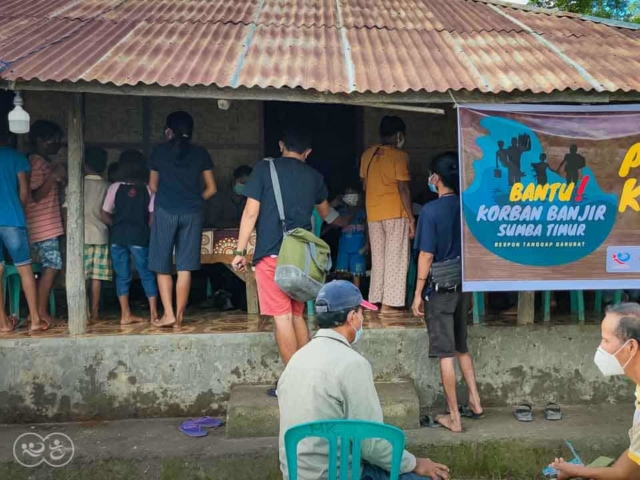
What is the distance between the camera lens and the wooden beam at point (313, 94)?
16.4ft

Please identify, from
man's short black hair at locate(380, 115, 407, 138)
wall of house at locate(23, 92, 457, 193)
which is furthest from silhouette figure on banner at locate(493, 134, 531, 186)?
wall of house at locate(23, 92, 457, 193)

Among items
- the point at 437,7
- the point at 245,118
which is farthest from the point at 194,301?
the point at 437,7

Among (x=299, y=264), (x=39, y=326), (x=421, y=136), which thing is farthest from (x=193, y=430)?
(x=421, y=136)

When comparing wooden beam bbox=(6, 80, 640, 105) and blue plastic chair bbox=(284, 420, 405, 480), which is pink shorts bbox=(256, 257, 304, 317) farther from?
blue plastic chair bbox=(284, 420, 405, 480)

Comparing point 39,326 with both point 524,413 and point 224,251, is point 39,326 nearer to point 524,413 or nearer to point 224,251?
point 224,251

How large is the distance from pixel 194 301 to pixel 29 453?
2656 mm

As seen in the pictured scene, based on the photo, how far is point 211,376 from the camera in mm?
5668

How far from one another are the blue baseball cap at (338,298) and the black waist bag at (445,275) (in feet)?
6.72

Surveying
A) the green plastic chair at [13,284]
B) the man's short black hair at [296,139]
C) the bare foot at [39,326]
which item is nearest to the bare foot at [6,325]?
the bare foot at [39,326]

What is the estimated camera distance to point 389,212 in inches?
249

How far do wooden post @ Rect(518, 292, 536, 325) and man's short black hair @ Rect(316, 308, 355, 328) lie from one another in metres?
Result: 3.14

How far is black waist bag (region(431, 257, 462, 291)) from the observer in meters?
5.18

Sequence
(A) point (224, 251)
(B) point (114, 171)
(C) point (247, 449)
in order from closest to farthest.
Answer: (C) point (247, 449)
(A) point (224, 251)
(B) point (114, 171)

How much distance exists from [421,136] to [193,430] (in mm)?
4560
